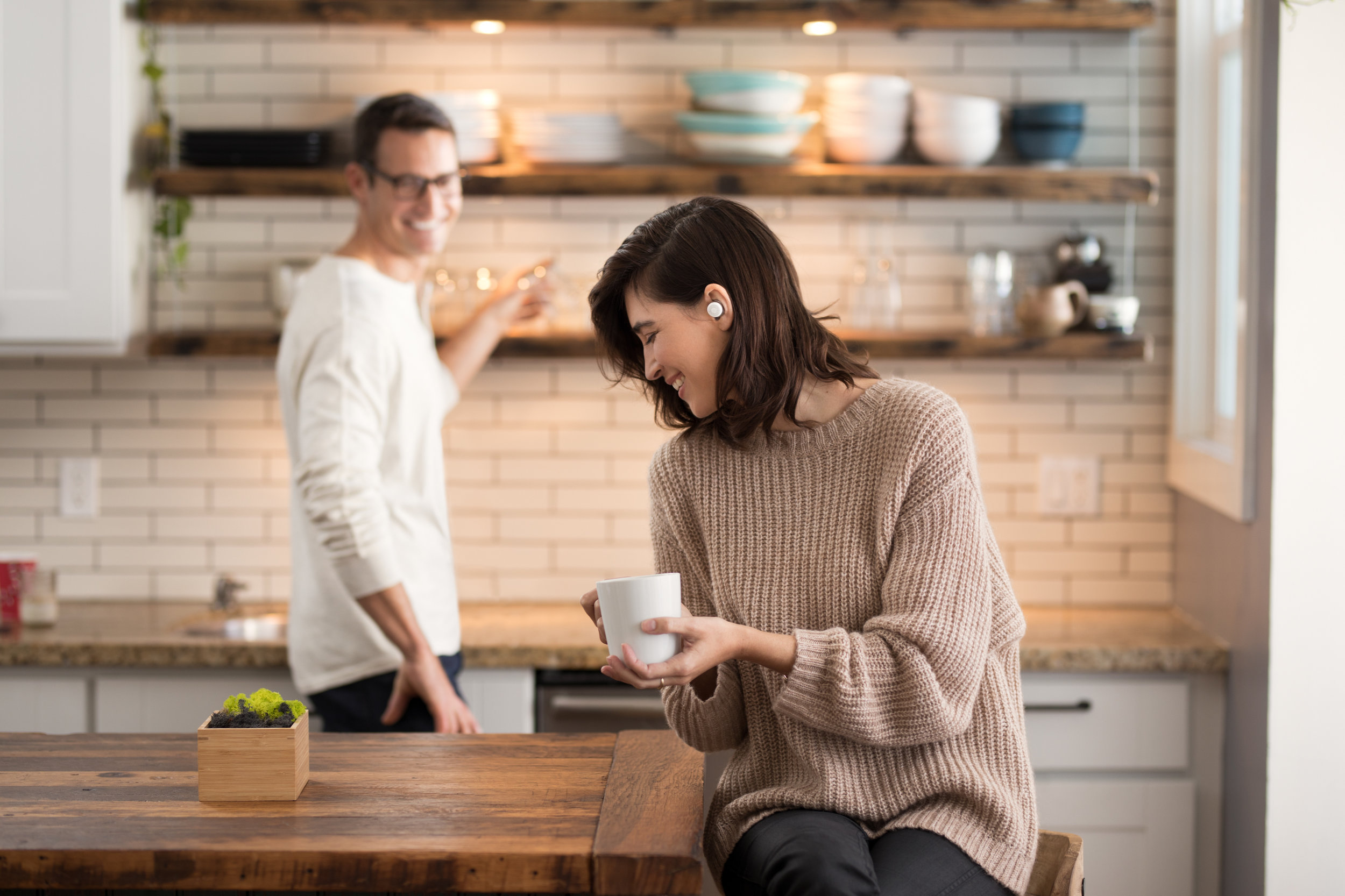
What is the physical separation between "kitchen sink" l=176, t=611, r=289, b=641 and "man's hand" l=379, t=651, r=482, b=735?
0.83 metres

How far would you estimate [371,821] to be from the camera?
1454 millimetres

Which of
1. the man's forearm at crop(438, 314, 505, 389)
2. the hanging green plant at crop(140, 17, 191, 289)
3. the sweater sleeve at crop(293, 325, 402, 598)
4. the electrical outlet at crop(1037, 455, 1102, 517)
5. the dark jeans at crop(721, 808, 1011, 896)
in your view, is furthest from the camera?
the electrical outlet at crop(1037, 455, 1102, 517)

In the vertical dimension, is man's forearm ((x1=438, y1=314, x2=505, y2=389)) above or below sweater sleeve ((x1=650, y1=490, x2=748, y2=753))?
above

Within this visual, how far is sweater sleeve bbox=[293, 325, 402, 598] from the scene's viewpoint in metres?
2.33

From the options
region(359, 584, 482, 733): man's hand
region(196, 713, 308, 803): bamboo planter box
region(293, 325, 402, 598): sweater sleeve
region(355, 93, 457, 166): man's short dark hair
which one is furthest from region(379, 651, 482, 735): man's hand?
region(355, 93, 457, 166): man's short dark hair

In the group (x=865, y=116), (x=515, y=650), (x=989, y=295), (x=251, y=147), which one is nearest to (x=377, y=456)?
(x=515, y=650)

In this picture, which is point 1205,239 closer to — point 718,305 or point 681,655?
point 718,305

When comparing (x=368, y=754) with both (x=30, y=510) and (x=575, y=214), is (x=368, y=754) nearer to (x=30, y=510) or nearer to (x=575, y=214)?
(x=575, y=214)

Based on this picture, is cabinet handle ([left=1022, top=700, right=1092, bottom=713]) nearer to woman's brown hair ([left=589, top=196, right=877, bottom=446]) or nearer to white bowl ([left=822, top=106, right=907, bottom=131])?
woman's brown hair ([left=589, top=196, right=877, bottom=446])

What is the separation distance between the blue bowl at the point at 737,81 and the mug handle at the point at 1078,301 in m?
0.85

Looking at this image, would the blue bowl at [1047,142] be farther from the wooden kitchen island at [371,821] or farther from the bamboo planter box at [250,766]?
the bamboo planter box at [250,766]

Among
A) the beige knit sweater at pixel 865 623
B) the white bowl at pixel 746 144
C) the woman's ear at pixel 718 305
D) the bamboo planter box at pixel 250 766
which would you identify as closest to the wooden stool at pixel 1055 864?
the beige knit sweater at pixel 865 623

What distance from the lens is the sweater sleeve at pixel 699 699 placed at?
5.75 ft

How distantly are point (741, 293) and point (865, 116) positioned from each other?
1543 mm
